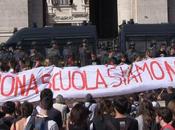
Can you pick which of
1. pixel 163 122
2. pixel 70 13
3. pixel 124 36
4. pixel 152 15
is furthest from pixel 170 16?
pixel 70 13

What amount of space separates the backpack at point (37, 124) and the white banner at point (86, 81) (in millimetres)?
6494

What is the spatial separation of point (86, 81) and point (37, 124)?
7.41m

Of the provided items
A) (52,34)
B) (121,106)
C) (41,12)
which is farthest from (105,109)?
(41,12)

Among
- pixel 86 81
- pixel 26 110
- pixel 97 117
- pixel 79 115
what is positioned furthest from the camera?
pixel 86 81

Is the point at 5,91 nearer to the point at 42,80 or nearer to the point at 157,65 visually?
the point at 42,80

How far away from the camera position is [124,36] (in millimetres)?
26812

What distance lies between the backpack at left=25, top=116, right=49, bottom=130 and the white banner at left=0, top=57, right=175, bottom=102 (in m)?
6.49

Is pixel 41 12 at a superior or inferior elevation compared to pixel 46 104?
superior

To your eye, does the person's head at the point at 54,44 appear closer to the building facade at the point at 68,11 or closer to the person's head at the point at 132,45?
the person's head at the point at 132,45

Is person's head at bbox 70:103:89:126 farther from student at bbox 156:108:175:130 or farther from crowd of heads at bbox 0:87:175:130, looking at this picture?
student at bbox 156:108:175:130

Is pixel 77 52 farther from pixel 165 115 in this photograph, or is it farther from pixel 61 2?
pixel 61 2

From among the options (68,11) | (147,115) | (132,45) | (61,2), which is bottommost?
(147,115)

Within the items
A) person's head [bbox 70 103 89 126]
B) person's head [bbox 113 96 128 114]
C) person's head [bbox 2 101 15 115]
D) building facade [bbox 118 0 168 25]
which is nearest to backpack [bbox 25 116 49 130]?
person's head [bbox 70 103 89 126]

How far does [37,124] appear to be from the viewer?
980cm
